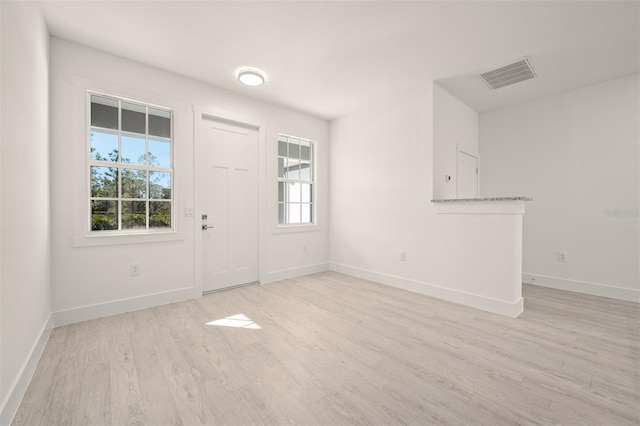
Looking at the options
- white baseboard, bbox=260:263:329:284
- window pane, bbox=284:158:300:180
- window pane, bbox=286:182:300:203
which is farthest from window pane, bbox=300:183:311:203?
white baseboard, bbox=260:263:329:284

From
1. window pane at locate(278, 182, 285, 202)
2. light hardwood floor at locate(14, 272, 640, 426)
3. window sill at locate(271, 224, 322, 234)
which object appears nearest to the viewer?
light hardwood floor at locate(14, 272, 640, 426)

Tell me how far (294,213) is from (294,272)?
989 millimetres

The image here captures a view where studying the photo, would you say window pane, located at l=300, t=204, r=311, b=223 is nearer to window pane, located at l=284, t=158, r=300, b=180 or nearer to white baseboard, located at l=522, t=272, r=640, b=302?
window pane, located at l=284, t=158, r=300, b=180

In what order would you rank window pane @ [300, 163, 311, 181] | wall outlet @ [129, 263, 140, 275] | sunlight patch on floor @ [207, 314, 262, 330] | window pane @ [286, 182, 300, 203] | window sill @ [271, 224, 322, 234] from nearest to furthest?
sunlight patch on floor @ [207, 314, 262, 330] < wall outlet @ [129, 263, 140, 275] < window sill @ [271, 224, 322, 234] < window pane @ [286, 182, 300, 203] < window pane @ [300, 163, 311, 181]

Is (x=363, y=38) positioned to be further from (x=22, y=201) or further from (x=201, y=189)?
(x=22, y=201)

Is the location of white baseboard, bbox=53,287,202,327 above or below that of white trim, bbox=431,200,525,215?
below

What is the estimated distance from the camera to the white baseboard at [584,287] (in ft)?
10.9

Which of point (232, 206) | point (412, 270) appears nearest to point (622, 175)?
point (412, 270)

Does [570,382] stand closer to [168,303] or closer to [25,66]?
[168,303]

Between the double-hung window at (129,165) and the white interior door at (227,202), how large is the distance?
0.41 meters

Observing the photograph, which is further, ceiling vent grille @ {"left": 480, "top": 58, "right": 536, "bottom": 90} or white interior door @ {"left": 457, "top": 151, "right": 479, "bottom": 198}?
white interior door @ {"left": 457, "top": 151, "right": 479, "bottom": 198}

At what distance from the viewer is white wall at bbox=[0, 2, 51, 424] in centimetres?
143

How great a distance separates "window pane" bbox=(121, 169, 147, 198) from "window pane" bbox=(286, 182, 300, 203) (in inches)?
80.8

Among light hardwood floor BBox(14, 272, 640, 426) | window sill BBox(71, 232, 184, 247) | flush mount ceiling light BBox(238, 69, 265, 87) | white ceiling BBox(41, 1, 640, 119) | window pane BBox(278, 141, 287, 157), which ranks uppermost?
white ceiling BBox(41, 1, 640, 119)
